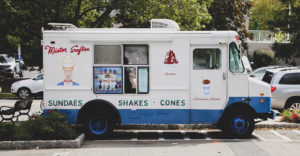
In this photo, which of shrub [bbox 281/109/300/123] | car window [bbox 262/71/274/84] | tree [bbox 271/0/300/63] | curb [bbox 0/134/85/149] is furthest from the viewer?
tree [bbox 271/0/300/63]

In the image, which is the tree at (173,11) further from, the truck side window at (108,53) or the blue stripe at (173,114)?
the blue stripe at (173,114)

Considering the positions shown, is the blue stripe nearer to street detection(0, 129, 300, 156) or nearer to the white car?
street detection(0, 129, 300, 156)

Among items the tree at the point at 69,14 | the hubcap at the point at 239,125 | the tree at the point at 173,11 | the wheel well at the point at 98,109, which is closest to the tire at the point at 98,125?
the wheel well at the point at 98,109

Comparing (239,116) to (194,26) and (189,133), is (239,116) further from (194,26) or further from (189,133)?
(194,26)

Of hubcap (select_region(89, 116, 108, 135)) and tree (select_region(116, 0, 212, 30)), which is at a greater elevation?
tree (select_region(116, 0, 212, 30))

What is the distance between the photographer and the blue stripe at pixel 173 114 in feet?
33.9

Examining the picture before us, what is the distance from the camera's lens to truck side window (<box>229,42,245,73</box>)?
1038cm

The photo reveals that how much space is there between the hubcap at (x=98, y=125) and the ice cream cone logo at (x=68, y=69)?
1.08m

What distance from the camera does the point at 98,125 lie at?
34.4ft

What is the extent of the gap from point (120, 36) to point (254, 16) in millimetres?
44872

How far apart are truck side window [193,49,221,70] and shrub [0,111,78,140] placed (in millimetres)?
3717

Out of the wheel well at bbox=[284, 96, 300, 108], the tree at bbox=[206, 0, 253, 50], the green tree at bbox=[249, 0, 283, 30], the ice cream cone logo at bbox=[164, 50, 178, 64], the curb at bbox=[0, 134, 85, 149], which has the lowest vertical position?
the curb at bbox=[0, 134, 85, 149]

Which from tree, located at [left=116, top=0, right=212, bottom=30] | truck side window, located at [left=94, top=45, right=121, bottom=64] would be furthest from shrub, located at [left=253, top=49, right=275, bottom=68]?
truck side window, located at [left=94, top=45, right=121, bottom=64]

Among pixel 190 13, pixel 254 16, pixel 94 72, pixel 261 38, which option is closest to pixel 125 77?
pixel 94 72
